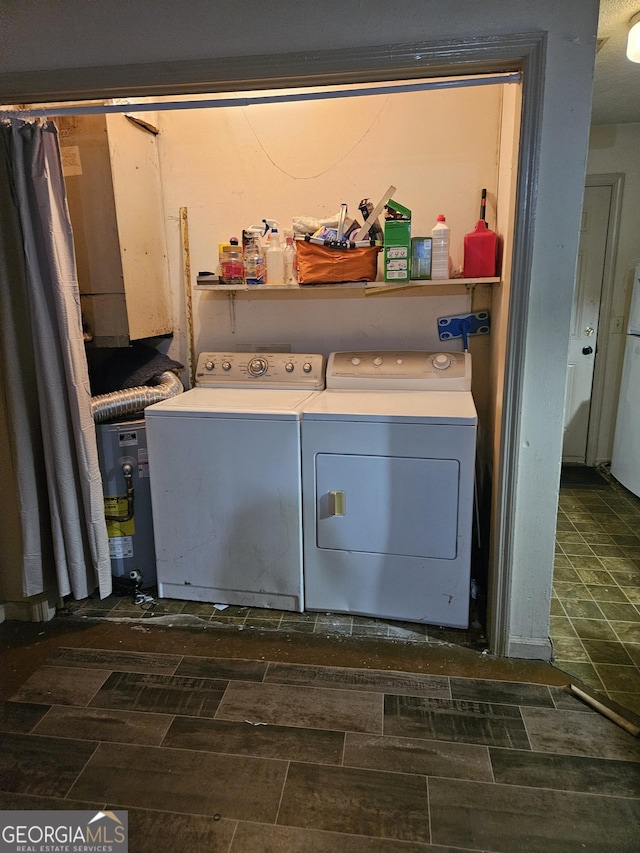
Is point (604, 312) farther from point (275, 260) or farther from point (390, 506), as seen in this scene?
point (390, 506)

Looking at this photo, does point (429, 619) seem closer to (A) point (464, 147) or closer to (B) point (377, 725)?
(B) point (377, 725)

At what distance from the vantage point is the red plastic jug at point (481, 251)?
2.26 metres

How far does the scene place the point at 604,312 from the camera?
3.77 meters

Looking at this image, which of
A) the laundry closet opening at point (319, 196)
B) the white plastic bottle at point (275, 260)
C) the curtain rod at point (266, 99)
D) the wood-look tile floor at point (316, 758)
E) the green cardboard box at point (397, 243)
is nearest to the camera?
the wood-look tile floor at point (316, 758)

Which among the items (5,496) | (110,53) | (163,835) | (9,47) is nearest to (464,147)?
(110,53)

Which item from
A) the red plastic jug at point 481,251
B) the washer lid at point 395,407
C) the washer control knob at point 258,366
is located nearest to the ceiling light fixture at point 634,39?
the red plastic jug at point 481,251

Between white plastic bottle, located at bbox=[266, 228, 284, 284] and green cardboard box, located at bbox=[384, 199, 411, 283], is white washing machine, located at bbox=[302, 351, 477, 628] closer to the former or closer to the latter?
green cardboard box, located at bbox=[384, 199, 411, 283]

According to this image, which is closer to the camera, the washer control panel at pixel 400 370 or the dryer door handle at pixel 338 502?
the dryer door handle at pixel 338 502

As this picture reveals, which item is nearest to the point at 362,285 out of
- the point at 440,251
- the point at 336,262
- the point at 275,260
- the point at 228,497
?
the point at 336,262

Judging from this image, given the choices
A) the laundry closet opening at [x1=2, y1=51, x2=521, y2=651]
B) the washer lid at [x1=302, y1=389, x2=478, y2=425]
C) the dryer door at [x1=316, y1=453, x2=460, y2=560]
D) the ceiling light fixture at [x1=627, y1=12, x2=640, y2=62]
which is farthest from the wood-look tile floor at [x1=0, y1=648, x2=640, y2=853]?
the ceiling light fixture at [x1=627, y1=12, x2=640, y2=62]

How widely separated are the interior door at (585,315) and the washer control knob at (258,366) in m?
2.22

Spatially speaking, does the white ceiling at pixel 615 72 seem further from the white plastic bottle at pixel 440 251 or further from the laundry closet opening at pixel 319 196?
the white plastic bottle at pixel 440 251

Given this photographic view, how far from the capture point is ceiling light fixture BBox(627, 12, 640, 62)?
6.88ft

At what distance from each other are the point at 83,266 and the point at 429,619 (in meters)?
2.14
